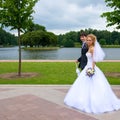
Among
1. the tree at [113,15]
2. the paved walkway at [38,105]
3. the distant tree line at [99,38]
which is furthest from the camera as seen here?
the distant tree line at [99,38]

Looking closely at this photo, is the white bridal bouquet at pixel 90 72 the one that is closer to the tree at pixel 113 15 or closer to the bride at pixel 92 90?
the bride at pixel 92 90

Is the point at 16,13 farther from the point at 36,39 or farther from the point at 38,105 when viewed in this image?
the point at 36,39

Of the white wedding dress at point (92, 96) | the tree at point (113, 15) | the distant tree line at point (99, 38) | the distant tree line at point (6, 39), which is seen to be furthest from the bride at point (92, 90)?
the distant tree line at point (6, 39)

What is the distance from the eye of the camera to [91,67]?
7578 millimetres

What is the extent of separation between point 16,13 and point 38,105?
6.89m

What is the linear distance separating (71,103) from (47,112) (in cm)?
88

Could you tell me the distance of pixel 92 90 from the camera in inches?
290

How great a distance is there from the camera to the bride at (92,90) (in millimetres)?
7203

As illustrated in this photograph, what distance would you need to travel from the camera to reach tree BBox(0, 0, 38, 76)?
13312 millimetres

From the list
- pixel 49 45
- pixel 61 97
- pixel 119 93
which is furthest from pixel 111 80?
pixel 49 45

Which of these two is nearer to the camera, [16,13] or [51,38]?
[16,13]

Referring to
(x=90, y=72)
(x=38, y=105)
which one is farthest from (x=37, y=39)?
(x=90, y=72)

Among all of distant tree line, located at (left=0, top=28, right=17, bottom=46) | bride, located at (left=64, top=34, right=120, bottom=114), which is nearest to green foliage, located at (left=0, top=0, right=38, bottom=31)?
bride, located at (left=64, top=34, right=120, bottom=114)

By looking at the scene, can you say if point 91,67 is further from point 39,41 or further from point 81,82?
point 39,41
